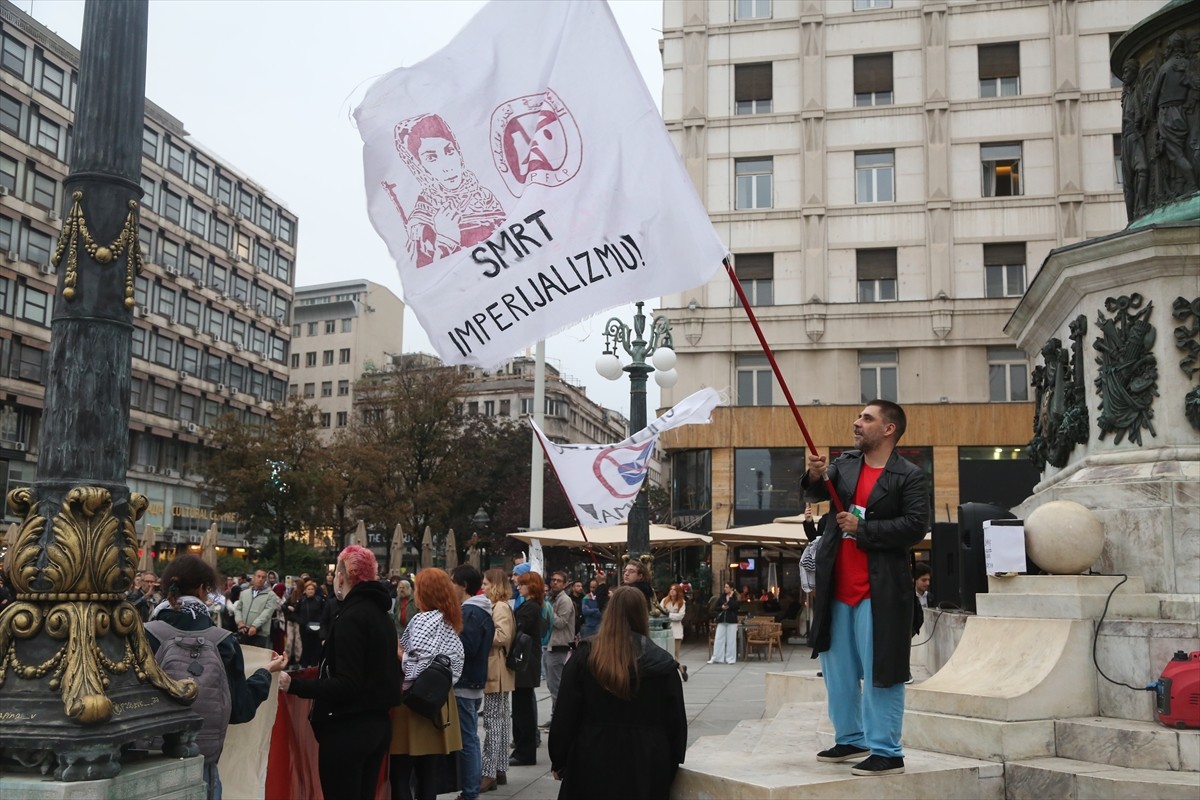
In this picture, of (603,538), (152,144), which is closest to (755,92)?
(603,538)

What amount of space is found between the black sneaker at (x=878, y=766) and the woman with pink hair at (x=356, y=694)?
2.44 meters

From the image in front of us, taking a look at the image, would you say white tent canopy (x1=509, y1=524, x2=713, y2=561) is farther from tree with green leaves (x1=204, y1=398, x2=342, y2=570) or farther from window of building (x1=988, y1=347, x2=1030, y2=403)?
tree with green leaves (x1=204, y1=398, x2=342, y2=570)

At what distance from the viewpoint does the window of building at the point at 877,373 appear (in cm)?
Answer: 3669

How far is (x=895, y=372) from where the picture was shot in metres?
36.8

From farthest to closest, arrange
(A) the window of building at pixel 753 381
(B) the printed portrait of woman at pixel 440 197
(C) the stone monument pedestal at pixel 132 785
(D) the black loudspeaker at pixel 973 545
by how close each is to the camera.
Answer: (A) the window of building at pixel 753 381 → (D) the black loudspeaker at pixel 973 545 → (B) the printed portrait of woman at pixel 440 197 → (C) the stone monument pedestal at pixel 132 785

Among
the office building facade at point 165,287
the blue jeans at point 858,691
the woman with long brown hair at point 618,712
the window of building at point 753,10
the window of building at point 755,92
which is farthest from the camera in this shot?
the office building facade at point 165,287

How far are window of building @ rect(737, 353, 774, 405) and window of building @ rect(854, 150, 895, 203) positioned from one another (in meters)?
6.26

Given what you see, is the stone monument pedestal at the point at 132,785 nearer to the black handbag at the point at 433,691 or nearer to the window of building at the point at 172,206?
the black handbag at the point at 433,691

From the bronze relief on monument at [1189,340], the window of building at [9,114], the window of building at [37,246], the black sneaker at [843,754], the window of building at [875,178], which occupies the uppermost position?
the window of building at [9,114]

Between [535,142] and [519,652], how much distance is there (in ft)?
17.3

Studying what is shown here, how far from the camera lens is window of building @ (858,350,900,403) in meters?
36.7

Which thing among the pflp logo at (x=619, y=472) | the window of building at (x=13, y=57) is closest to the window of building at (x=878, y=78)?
the pflp logo at (x=619, y=472)

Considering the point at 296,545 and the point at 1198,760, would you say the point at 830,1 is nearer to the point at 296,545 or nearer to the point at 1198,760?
the point at 296,545

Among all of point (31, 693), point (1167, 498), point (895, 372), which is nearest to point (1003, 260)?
point (895, 372)
